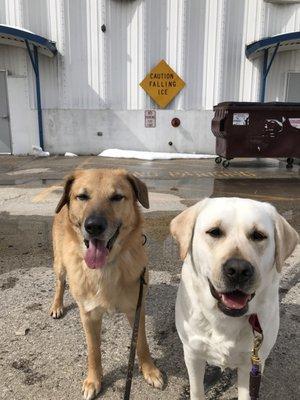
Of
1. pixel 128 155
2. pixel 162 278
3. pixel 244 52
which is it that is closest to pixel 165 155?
pixel 128 155

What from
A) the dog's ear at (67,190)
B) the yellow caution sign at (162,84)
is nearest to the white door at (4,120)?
the yellow caution sign at (162,84)

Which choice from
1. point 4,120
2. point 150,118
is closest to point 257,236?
point 150,118

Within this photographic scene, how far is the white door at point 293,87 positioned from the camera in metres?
14.2

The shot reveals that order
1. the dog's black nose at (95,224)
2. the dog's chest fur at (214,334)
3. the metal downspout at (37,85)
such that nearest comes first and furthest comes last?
the dog's chest fur at (214,334), the dog's black nose at (95,224), the metal downspout at (37,85)

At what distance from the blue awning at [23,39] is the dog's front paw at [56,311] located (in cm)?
1136

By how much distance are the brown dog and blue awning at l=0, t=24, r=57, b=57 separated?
1132 cm

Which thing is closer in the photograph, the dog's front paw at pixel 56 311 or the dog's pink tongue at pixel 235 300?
the dog's pink tongue at pixel 235 300

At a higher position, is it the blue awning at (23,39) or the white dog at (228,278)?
the blue awning at (23,39)

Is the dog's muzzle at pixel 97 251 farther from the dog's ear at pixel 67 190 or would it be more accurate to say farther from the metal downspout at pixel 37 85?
the metal downspout at pixel 37 85

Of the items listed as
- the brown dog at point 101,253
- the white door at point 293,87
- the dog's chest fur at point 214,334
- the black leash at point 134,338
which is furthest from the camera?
the white door at point 293,87

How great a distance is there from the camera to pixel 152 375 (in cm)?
240

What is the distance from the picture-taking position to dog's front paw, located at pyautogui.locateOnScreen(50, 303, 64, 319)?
121 inches


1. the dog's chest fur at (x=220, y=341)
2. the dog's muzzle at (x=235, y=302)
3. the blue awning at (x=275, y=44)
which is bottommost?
the dog's chest fur at (x=220, y=341)

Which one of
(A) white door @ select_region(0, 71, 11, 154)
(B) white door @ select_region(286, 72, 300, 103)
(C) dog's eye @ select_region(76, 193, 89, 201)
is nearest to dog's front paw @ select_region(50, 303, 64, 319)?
(C) dog's eye @ select_region(76, 193, 89, 201)
